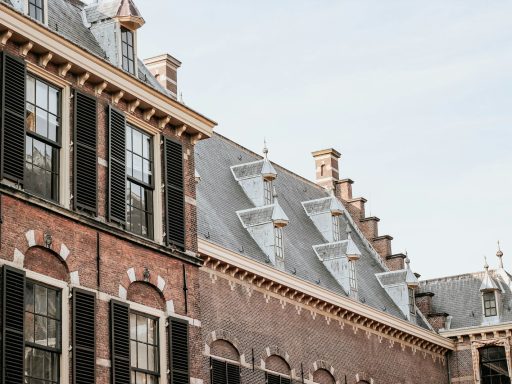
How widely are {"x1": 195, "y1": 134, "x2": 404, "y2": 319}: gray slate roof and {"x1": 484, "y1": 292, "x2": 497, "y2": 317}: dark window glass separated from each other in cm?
436

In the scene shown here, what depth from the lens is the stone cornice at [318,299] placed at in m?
32.5

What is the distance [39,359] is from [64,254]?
221cm

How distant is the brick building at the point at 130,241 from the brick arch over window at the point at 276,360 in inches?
2.3

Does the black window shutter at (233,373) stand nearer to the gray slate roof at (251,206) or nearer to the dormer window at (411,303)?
the gray slate roof at (251,206)

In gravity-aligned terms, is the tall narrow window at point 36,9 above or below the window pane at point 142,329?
above

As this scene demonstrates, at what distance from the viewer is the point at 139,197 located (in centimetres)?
2661

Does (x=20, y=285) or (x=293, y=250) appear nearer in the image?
(x=20, y=285)

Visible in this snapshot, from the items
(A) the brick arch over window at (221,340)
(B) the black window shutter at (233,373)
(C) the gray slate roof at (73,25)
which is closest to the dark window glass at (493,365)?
(A) the brick arch over window at (221,340)

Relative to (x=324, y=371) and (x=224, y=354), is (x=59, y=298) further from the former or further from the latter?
(x=324, y=371)

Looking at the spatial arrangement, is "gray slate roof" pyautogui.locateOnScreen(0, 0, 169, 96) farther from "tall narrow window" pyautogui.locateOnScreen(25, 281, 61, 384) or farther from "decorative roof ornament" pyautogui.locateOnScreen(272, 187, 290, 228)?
"decorative roof ornament" pyautogui.locateOnScreen(272, 187, 290, 228)

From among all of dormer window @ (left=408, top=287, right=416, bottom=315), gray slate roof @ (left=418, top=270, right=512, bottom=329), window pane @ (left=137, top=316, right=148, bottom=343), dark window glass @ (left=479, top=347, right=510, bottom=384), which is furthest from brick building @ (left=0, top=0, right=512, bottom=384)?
gray slate roof @ (left=418, top=270, right=512, bottom=329)

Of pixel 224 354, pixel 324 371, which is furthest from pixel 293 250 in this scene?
pixel 224 354

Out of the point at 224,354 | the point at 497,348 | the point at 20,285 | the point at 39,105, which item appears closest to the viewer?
the point at 20,285

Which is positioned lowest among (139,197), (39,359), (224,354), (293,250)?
(39,359)
